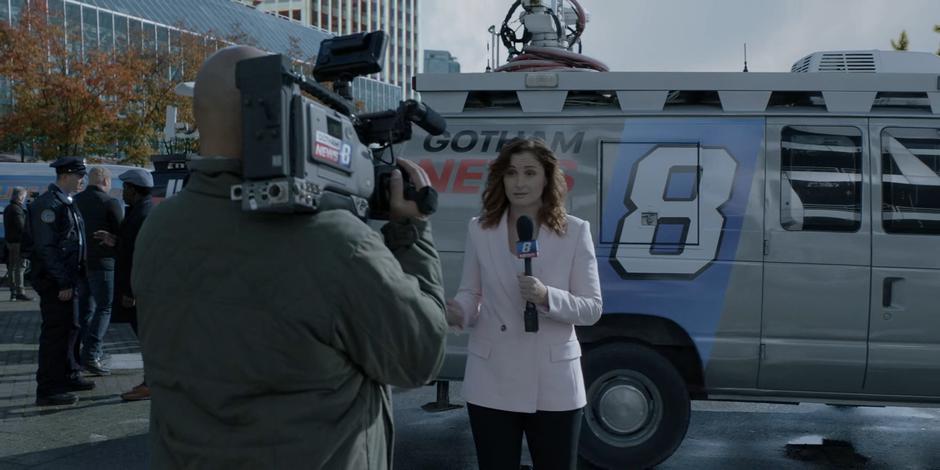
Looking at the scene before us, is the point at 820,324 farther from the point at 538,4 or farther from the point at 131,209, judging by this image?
the point at 131,209

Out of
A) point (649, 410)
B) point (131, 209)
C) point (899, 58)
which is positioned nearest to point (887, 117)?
point (899, 58)

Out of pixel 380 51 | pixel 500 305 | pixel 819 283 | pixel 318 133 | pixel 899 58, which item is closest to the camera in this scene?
pixel 318 133

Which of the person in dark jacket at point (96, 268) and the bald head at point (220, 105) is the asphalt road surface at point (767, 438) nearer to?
the person in dark jacket at point (96, 268)

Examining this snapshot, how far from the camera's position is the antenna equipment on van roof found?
619cm

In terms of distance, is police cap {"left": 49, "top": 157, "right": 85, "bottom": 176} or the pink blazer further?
police cap {"left": 49, "top": 157, "right": 85, "bottom": 176}

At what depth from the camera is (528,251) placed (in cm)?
338

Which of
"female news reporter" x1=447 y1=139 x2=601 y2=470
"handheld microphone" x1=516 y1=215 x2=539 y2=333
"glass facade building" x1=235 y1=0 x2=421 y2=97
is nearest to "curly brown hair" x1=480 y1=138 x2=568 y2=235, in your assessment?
"female news reporter" x1=447 y1=139 x2=601 y2=470

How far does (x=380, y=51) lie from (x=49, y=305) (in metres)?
6.21

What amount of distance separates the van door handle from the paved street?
140 cm

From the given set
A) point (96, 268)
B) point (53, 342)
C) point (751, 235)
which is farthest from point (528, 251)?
point (96, 268)

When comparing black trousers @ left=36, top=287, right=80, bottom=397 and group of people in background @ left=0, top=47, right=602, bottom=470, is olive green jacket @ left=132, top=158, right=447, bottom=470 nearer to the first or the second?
group of people in background @ left=0, top=47, right=602, bottom=470

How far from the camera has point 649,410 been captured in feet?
17.7

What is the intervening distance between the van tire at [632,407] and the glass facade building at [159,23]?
71.1 ft

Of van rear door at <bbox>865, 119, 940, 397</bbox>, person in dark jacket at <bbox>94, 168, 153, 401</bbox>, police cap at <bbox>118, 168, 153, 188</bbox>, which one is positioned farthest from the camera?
police cap at <bbox>118, 168, 153, 188</bbox>
